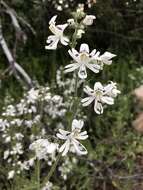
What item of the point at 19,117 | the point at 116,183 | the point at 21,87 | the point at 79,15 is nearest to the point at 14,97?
the point at 21,87

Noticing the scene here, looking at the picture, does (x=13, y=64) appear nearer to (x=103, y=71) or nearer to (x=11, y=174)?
(x=103, y=71)

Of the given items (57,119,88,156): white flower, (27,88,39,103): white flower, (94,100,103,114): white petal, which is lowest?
(27,88,39,103): white flower

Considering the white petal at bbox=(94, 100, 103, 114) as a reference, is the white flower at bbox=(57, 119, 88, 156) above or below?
below

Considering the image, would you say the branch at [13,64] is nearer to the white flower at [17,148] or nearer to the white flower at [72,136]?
the white flower at [17,148]

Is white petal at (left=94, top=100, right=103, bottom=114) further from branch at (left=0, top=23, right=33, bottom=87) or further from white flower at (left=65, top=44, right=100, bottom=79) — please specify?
branch at (left=0, top=23, right=33, bottom=87)

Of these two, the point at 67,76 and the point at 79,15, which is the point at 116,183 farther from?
the point at 79,15

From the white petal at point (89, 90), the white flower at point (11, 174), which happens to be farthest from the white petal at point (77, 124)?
the white flower at point (11, 174)

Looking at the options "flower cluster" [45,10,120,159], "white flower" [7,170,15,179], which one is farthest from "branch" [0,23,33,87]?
"flower cluster" [45,10,120,159]

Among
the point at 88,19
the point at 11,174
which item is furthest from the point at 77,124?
the point at 11,174
